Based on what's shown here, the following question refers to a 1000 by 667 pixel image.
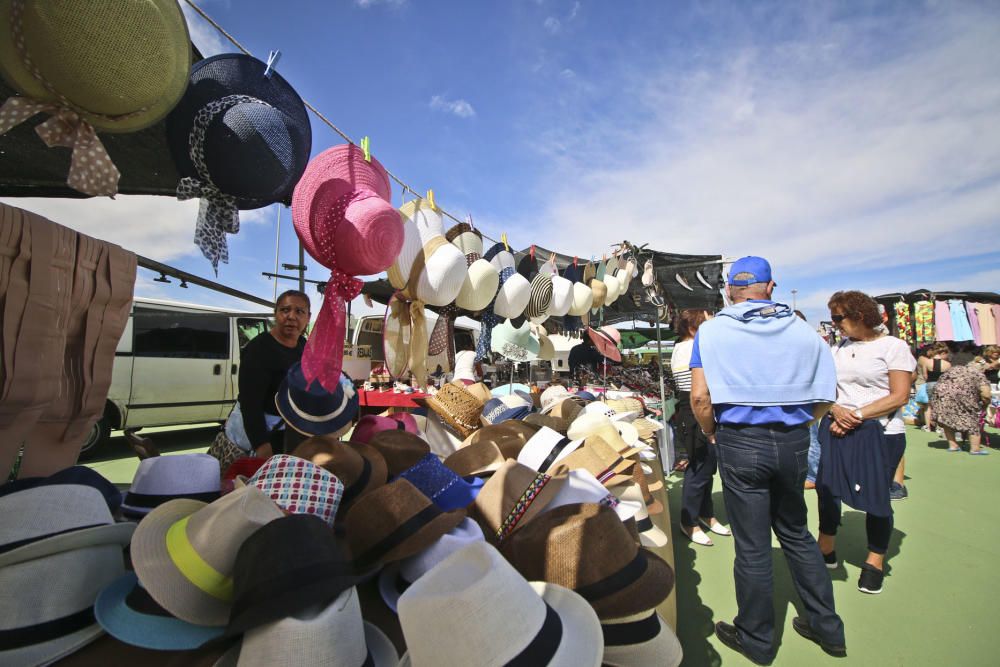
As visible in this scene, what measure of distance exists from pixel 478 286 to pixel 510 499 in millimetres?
1618

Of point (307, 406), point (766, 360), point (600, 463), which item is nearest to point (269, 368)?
point (307, 406)

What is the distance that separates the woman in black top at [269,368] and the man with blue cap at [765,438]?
2.02 metres

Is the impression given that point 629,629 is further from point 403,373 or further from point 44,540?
point 403,373

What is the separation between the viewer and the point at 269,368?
2.13 m

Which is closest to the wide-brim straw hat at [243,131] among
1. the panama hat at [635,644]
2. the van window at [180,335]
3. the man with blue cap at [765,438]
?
the panama hat at [635,644]

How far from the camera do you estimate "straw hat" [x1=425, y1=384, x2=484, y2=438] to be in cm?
271

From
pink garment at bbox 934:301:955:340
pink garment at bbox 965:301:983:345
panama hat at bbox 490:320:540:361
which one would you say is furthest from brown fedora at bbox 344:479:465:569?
pink garment at bbox 965:301:983:345

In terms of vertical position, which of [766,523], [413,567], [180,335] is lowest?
[766,523]

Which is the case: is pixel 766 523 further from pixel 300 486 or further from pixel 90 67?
pixel 90 67

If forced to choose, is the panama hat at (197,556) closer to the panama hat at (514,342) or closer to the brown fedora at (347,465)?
the brown fedora at (347,465)

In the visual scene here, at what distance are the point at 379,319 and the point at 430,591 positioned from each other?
10902 millimetres

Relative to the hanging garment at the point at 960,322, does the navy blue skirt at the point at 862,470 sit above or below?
below

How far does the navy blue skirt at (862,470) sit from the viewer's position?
8.01 feet

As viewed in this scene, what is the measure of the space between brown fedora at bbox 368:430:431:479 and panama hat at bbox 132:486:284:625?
67 cm
